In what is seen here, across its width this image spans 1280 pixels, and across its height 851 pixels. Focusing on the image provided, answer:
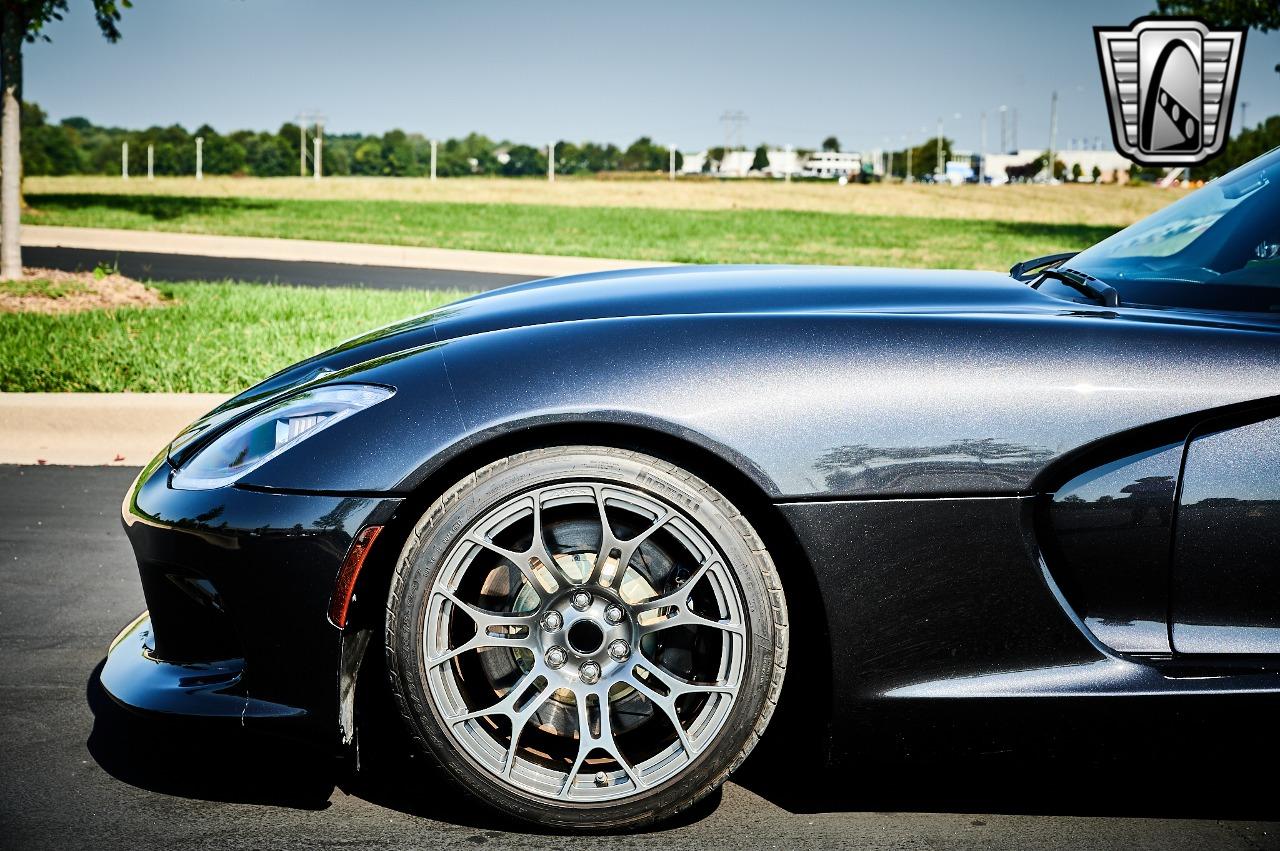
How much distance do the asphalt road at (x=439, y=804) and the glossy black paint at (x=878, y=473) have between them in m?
0.22

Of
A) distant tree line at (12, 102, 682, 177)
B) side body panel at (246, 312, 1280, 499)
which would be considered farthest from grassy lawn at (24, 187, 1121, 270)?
distant tree line at (12, 102, 682, 177)

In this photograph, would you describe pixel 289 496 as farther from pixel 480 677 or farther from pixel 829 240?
pixel 829 240

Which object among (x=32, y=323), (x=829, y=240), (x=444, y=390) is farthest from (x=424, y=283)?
(x=444, y=390)

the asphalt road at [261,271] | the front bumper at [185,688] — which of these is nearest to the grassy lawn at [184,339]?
the asphalt road at [261,271]

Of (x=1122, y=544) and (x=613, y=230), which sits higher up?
(x=613, y=230)

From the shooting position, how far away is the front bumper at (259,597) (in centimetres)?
229

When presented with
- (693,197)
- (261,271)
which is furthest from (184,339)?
(693,197)

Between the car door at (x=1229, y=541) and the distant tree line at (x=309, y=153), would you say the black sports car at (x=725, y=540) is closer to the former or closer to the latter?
the car door at (x=1229, y=541)

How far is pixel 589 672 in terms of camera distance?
7.64ft

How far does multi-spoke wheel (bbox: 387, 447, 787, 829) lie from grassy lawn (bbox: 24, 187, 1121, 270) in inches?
585

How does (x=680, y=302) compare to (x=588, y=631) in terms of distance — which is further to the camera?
(x=680, y=302)

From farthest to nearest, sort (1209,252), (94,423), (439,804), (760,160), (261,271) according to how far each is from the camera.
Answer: (760,160) → (261,271) → (94,423) → (1209,252) → (439,804)

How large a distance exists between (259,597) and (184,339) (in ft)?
20.8

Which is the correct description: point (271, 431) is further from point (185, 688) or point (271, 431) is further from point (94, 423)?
point (94, 423)
